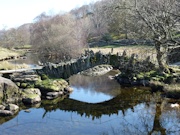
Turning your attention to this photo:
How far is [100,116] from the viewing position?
21.2 metres

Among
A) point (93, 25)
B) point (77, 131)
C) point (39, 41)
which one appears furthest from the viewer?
point (93, 25)

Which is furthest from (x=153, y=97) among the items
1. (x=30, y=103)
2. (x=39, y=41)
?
(x=39, y=41)

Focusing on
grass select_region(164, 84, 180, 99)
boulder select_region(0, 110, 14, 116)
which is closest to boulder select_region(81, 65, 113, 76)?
grass select_region(164, 84, 180, 99)

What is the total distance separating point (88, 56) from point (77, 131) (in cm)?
Answer: 1373

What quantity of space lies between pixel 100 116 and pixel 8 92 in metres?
8.49

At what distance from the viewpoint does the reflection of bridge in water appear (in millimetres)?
22406

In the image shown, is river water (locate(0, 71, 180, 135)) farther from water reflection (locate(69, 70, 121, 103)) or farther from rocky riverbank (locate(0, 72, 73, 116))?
rocky riverbank (locate(0, 72, 73, 116))

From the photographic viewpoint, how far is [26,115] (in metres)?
21.3

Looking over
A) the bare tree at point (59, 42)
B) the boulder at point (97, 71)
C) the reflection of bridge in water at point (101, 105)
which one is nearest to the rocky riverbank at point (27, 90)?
the reflection of bridge in water at point (101, 105)

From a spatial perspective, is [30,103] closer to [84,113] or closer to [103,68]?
[84,113]

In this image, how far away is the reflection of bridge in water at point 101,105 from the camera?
22.4m

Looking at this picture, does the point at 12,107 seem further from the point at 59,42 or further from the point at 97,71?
the point at 59,42

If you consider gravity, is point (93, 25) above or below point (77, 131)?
above

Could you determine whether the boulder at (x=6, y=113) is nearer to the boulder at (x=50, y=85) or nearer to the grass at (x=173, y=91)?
the boulder at (x=50, y=85)
